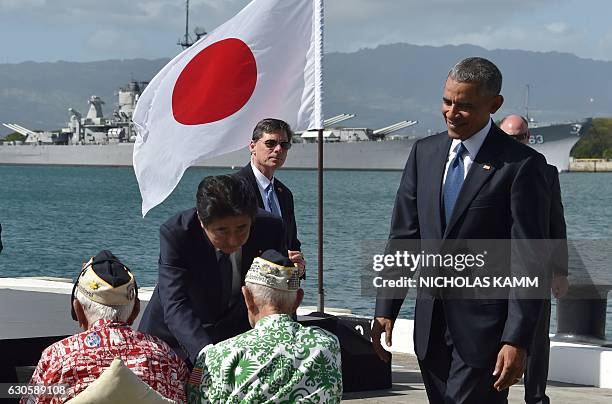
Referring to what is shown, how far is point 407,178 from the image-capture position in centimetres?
452

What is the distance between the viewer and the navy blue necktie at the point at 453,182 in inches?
173

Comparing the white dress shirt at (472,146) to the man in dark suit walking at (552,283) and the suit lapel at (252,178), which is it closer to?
the man in dark suit walking at (552,283)

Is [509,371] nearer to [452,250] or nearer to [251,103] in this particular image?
[452,250]

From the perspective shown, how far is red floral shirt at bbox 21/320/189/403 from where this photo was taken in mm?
3646

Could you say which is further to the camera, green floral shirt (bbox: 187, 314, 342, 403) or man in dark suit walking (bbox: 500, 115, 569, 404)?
man in dark suit walking (bbox: 500, 115, 569, 404)

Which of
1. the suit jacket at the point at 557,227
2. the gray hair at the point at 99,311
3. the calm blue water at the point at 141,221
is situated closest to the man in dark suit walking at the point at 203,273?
the gray hair at the point at 99,311

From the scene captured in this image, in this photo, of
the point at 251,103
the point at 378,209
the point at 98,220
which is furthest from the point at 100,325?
the point at 378,209

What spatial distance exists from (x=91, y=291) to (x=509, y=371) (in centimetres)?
141

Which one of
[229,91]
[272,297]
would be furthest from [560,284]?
[229,91]

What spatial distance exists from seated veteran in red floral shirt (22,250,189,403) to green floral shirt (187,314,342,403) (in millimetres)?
Result: 147

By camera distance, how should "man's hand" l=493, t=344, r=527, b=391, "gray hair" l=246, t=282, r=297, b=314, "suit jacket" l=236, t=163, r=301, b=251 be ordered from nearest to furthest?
"gray hair" l=246, t=282, r=297, b=314, "man's hand" l=493, t=344, r=527, b=391, "suit jacket" l=236, t=163, r=301, b=251

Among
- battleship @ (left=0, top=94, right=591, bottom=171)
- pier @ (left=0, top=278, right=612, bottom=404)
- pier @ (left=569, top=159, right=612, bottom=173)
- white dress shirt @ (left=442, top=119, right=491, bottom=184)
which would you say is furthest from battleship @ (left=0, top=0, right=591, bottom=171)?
white dress shirt @ (left=442, top=119, right=491, bottom=184)

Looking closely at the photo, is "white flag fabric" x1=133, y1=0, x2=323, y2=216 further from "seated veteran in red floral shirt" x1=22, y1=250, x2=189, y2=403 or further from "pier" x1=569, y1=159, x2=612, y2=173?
"pier" x1=569, y1=159, x2=612, y2=173

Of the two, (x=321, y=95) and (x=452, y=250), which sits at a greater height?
(x=321, y=95)
